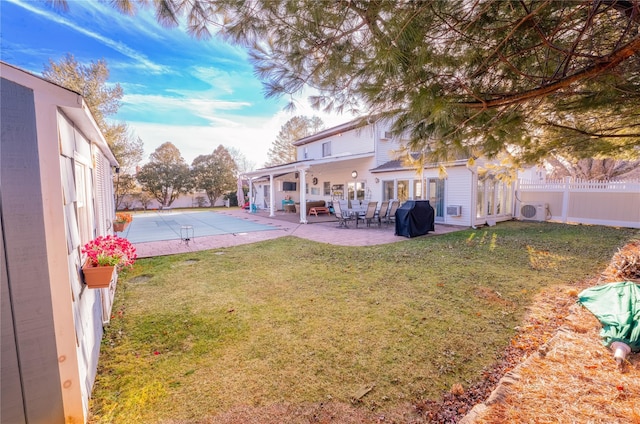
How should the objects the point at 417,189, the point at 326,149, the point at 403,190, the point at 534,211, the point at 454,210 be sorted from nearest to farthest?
the point at 454,210
the point at 417,189
the point at 534,211
the point at 403,190
the point at 326,149

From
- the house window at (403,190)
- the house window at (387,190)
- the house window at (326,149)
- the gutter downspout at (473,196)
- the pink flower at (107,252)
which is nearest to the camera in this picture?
the pink flower at (107,252)

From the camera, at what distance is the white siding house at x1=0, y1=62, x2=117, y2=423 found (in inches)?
68.9

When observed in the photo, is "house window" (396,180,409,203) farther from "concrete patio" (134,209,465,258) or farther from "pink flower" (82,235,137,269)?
"pink flower" (82,235,137,269)

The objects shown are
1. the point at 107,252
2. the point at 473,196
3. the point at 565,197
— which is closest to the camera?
the point at 107,252

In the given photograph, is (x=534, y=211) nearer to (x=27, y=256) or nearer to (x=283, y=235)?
(x=283, y=235)

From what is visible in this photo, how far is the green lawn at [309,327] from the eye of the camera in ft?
8.18

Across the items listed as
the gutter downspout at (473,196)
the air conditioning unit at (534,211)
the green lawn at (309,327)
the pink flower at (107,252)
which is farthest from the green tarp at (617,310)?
the air conditioning unit at (534,211)

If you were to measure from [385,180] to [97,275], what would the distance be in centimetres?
1421

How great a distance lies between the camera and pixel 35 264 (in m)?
1.84

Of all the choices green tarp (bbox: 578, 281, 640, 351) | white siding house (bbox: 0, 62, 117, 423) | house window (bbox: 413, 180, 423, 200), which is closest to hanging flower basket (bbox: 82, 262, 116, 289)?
white siding house (bbox: 0, 62, 117, 423)

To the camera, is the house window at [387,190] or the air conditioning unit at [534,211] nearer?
the air conditioning unit at [534,211]

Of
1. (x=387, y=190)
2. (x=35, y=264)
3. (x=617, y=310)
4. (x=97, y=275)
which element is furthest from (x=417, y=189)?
(x=35, y=264)

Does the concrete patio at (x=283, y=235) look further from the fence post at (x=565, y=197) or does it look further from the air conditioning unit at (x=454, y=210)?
the fence post at (x=565, y=197)

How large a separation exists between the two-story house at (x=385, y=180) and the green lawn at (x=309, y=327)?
264 centimetres
